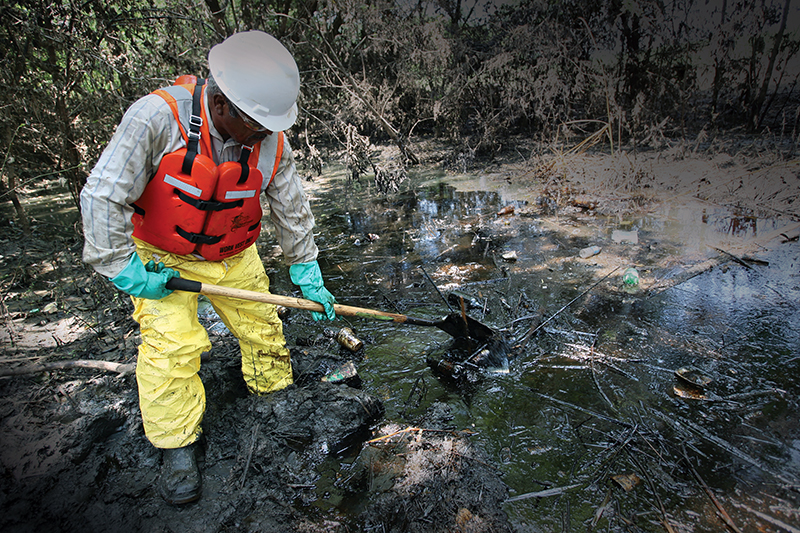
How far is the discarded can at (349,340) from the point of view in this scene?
3.05 meters

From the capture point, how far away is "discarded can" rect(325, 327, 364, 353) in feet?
10.0

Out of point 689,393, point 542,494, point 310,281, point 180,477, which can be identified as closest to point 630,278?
point 689,393

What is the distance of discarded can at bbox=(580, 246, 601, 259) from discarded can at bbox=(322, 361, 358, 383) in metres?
2.82

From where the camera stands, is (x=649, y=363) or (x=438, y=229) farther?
(x=438, y=229)

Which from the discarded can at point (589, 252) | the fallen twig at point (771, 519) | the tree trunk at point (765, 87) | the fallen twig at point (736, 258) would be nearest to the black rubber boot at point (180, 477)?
the fallen twig at point (771, 519)

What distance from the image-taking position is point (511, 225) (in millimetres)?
5191

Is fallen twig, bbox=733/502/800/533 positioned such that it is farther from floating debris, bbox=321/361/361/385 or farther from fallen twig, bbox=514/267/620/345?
floating debris, bbox=321/361/361/385

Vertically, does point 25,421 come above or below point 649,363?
above

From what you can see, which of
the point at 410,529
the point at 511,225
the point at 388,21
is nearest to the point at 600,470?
the point at 410,529

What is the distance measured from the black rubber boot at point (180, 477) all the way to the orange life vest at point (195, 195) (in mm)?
1051

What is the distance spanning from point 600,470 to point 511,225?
3572 mm

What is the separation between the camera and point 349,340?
10.1ft

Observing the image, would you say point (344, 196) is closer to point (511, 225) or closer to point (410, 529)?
point (511, 225)

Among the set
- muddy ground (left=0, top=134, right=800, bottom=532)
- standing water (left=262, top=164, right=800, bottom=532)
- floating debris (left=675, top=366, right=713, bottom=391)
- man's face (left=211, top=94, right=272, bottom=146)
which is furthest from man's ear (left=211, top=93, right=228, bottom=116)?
floating debris (left=675, top=366, right=713, bottom=391)
